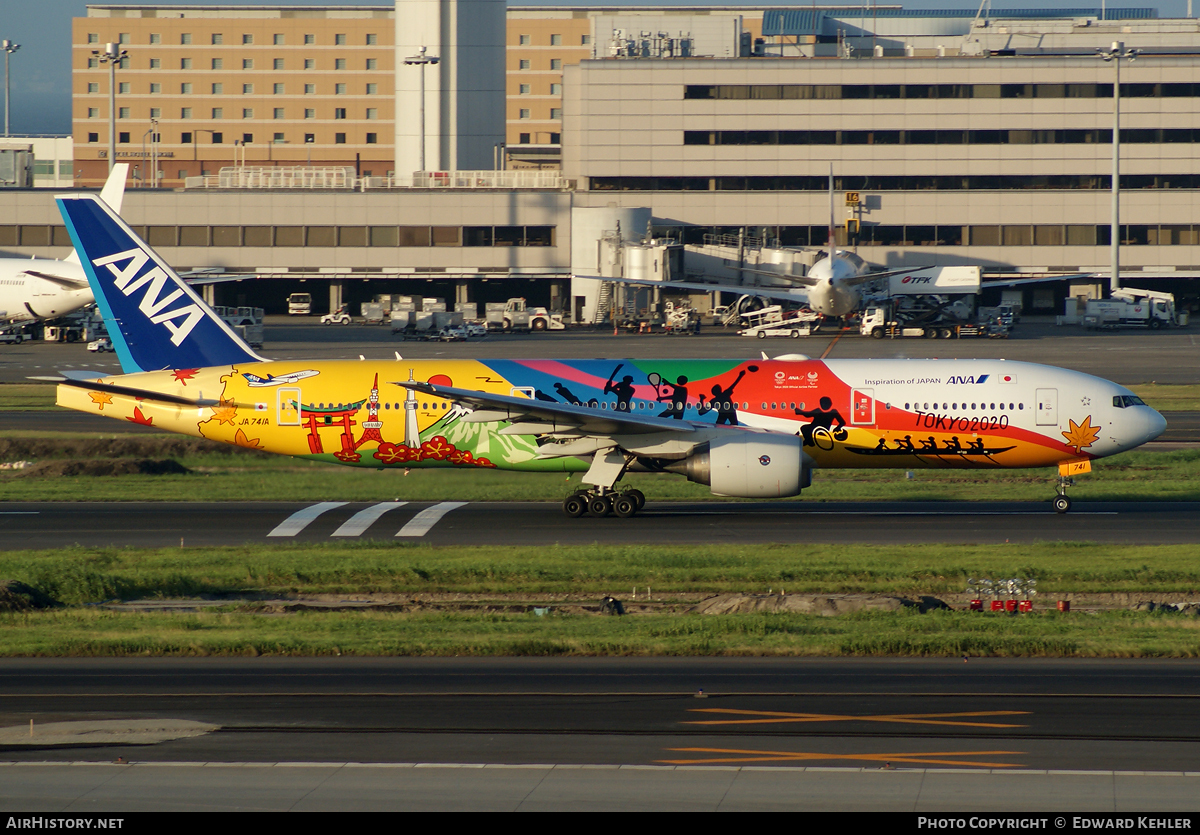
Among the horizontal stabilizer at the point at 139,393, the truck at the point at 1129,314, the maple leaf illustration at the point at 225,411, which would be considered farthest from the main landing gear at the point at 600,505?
the truck at the point at 1129,314

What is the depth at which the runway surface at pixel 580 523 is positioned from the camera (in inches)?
1329

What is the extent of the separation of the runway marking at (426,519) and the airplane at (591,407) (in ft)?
4.62

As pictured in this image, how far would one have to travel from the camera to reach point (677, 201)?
393 feet

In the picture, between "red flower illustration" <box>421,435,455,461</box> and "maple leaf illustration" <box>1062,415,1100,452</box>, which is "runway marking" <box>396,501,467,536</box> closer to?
"red flower illustration" <box>421,435,455,461</box>

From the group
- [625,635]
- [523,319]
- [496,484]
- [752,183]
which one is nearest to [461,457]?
[496,484]

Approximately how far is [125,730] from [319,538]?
653 inches

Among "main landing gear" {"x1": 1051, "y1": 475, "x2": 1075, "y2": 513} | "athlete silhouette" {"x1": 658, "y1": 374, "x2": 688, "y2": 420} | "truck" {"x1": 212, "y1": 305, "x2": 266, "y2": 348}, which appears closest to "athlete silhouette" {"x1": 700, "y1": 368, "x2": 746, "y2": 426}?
"athlete silhouette" {"x1": 658, "y1": 374, "x2": 688, "y2": 420}

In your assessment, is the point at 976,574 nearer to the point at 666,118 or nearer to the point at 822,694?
the point at 822,694

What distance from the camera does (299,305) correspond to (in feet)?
406

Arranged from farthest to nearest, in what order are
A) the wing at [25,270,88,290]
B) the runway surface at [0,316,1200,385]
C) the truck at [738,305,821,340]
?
the truck at [738,305,821,340] < the wing at [25,270,88,290] < the runway surface at [0,316,1200,385]

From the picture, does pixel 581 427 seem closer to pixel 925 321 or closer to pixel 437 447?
pixel 437 447

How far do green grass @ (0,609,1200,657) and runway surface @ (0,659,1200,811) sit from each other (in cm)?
61

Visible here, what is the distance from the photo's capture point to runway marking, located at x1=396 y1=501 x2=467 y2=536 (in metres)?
34.8

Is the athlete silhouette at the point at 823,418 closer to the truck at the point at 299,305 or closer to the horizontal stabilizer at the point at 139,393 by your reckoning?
the horizontal stabilizer at the point at 139,393
